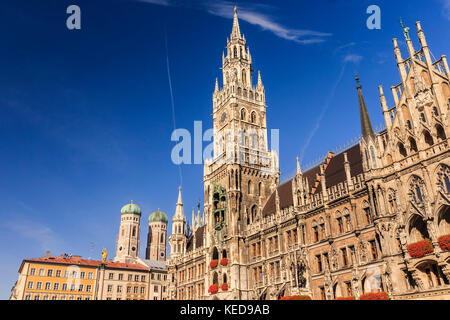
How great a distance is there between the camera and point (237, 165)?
2269 inches

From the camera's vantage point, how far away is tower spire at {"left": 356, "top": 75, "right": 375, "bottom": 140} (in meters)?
38.7

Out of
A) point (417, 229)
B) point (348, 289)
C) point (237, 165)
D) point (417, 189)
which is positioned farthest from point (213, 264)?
point (417, 189)

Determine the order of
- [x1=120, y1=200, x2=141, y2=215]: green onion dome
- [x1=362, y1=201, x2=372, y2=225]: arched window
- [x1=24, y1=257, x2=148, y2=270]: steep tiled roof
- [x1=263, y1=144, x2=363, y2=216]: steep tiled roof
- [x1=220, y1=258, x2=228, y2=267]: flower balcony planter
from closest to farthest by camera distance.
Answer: [x1=362, y1=201, x2=372, y2=225]: arched window < [x1=263, y1=144, x2=363, y2=216]: steep tiled roof < [x1=220, y1=258, x2=228, y2=267]: flower balcony planter < [x1=24, y1=257, x2=148, y2=270]: steep tiled roof < [x1=120, y1=200, x2=141, y2=215]: green onion dome

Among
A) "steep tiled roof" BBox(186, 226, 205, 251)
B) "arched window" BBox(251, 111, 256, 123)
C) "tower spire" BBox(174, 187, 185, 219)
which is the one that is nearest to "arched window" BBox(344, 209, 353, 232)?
"arched window" BBox(251, 111, 256, 123)

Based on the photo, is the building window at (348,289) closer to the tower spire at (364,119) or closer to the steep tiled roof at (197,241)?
the tower spire at (364,119)

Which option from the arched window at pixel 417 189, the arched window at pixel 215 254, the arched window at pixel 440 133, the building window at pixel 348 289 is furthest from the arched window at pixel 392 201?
the arched window at pixel 215 254

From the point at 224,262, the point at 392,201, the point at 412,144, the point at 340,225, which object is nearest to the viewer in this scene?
the point at 392,201

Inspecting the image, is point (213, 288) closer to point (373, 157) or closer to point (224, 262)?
point (224, 262)

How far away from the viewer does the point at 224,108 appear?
65625mm

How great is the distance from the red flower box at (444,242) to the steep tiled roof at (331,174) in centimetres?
1256

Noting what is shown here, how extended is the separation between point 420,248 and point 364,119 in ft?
54.8

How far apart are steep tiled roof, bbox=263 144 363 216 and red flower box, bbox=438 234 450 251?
12555 mm

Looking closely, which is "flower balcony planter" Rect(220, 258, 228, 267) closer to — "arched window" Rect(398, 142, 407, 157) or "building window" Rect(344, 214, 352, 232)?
"building window" Rect(344, 214, 352, 232)
